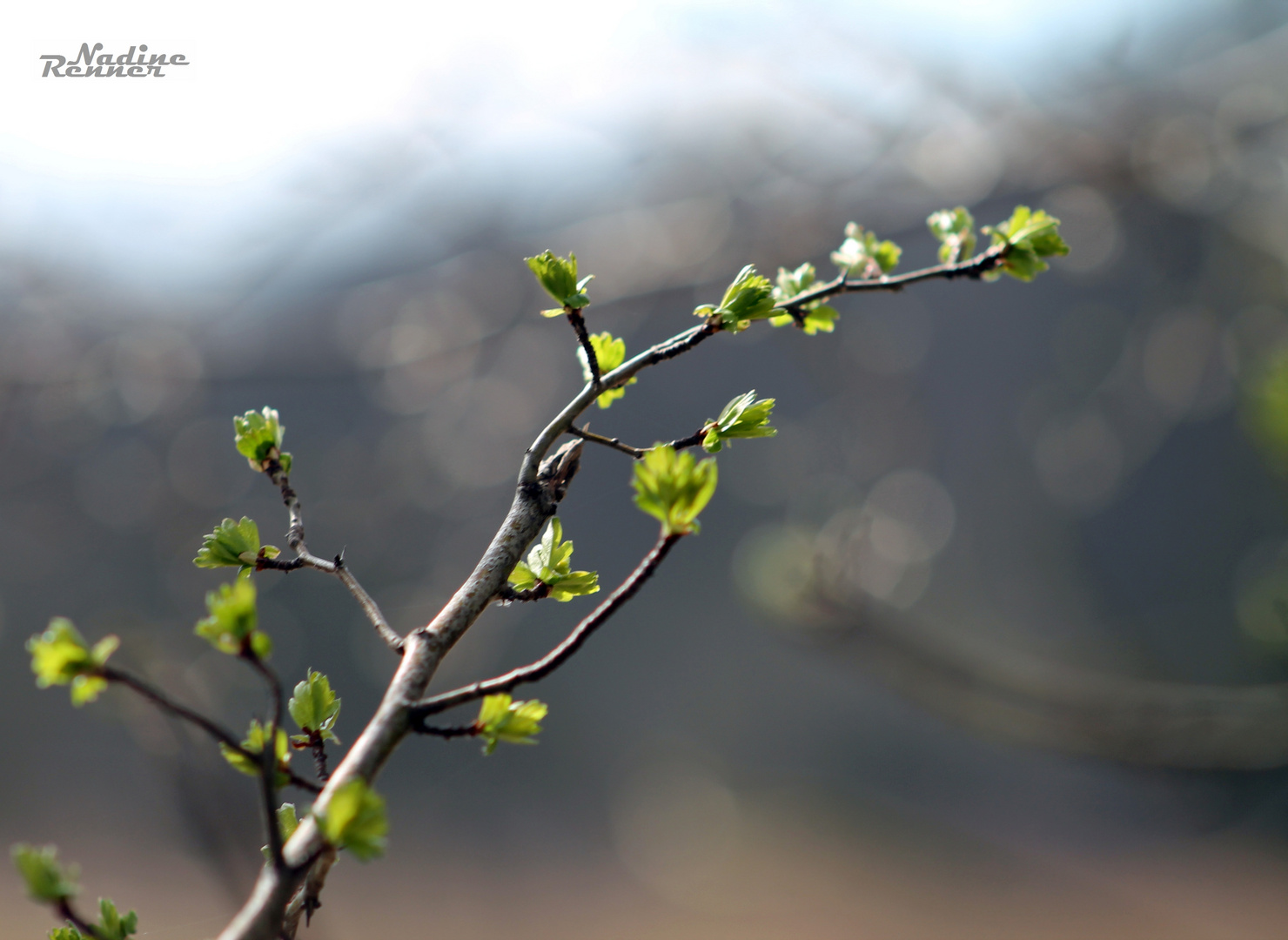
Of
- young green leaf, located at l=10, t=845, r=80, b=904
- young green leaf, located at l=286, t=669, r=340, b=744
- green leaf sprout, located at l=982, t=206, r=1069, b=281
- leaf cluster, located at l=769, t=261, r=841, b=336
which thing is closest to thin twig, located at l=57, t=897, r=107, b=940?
young green leaf, located at l=10, t=845, r=80, b=904

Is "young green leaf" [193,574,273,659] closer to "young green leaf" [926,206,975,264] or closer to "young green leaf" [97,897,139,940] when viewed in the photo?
"young green leaf" [97,897,139,940]

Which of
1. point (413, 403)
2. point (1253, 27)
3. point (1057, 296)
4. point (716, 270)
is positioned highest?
point (1057, 296)

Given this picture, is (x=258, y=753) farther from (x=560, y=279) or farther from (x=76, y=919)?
(x=560, y=279)

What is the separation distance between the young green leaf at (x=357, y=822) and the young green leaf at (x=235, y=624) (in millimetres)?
51

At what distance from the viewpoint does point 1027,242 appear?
1.60ft

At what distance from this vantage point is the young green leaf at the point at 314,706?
38 centimetres

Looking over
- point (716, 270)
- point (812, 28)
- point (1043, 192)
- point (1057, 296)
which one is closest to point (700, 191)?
point (716, 270)

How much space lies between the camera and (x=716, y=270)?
2.39 m

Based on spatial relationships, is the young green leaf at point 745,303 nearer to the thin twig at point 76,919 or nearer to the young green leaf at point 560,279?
the young green leaf at point 560,279

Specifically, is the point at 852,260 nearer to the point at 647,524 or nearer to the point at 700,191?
the point at 700,191

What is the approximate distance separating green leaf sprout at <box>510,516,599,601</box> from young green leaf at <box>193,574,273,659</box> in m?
0.15

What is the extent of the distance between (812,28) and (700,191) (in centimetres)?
63

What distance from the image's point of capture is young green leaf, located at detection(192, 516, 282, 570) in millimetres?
389

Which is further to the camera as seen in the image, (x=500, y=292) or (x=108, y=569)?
(x=108, y=569)
